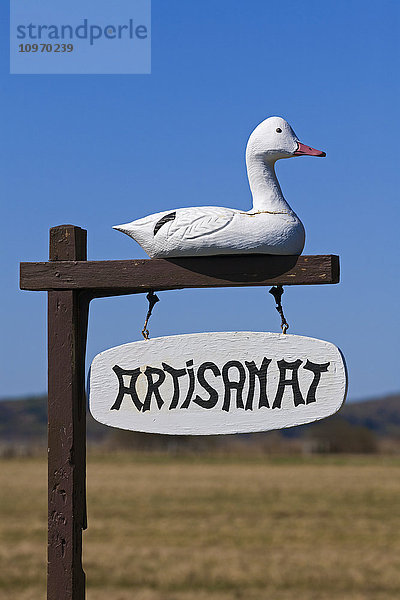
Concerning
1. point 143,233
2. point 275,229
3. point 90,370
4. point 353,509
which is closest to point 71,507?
point 90,370

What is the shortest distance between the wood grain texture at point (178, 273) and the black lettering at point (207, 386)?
0.35m

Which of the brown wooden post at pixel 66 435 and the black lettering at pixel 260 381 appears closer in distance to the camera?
the black lettering at pixel 260 381

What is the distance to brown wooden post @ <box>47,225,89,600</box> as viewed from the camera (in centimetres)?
363

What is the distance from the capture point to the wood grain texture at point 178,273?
138 inches

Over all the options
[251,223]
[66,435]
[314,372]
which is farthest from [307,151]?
[66,435]

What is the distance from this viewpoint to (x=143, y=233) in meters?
3.63

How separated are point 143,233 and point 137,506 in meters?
20.5

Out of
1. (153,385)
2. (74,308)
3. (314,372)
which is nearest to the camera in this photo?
(314,372)

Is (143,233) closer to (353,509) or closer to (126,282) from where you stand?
(126,282)

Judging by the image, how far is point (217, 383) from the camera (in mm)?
3545

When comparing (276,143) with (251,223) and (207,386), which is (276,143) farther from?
(207,386)

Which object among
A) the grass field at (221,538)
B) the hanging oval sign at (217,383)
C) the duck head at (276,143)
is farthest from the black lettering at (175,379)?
the grass field at (221,538)

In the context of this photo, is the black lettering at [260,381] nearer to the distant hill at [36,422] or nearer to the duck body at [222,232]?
the duck body at [222,232]

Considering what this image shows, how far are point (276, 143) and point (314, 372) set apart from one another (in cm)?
101
